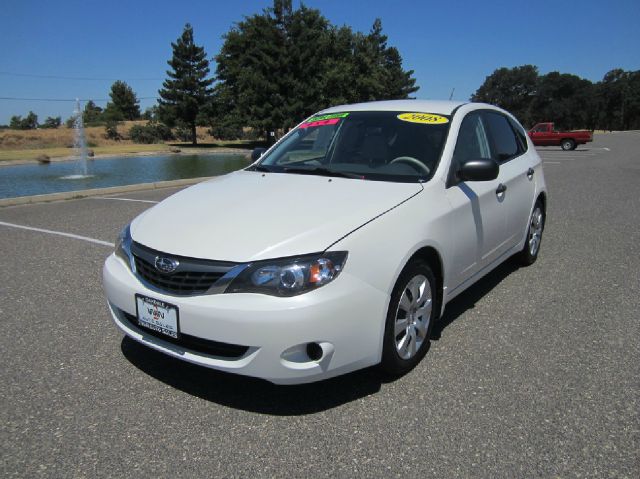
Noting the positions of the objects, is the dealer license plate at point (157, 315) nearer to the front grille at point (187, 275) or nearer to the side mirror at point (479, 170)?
the front grille at point (187, 275)

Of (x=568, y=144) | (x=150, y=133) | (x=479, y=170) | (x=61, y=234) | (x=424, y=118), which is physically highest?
(x=150, y=133)

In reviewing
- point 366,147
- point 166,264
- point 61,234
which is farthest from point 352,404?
point 61,234

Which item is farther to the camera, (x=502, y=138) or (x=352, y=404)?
(x=502, y=138)

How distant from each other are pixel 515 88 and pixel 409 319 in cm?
15858

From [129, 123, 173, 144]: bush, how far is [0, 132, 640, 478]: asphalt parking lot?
56.6m

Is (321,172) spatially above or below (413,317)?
above

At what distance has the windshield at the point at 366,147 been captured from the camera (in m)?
3.57

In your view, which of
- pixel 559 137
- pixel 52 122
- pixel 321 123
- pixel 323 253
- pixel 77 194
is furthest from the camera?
pixel 52 122

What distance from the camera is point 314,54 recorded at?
149ft

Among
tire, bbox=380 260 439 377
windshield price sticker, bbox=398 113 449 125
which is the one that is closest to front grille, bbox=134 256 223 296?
tire, bbox=380 260 439 377

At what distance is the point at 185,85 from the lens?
5422cm

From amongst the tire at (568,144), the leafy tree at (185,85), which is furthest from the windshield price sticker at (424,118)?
the leafy tree at (185,85)

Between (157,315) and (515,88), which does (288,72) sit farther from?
(515,88)

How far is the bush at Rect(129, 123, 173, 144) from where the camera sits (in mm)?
57438
